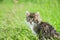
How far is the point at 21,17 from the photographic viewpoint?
1177cm

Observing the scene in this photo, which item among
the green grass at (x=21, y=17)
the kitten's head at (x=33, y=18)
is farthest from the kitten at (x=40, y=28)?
the green grass at (x=21, y=17)

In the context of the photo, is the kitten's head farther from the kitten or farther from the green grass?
the green grass

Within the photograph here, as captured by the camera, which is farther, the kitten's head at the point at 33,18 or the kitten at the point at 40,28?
the kitten's head at the point at 33,18

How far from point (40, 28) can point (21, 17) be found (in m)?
2.98

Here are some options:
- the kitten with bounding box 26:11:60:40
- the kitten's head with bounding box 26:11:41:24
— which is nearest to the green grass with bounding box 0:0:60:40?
the kitten with bounding box 26:11:60:40

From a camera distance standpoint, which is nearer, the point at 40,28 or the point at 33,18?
the point at 40,28

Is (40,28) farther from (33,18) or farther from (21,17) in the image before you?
(21,17)

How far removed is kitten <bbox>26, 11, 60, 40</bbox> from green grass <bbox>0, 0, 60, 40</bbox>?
0.80ft

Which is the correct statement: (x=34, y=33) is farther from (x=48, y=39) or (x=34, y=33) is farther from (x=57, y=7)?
(x=57, y=7)

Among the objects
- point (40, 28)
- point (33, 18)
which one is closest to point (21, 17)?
point (33, 18)

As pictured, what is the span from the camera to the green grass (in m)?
→ 9.22

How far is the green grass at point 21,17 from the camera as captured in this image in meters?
9.22

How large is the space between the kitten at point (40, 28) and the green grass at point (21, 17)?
243mm

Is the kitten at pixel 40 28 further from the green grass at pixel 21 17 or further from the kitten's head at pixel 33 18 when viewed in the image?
the green grass at pixel 21 17
